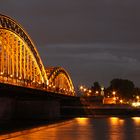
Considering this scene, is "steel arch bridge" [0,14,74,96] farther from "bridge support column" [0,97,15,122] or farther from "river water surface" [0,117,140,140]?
"river water surface" [0,117,140,140]

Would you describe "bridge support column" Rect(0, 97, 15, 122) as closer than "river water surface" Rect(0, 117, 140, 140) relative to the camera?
No

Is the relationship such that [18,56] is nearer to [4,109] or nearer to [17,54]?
[17,54]

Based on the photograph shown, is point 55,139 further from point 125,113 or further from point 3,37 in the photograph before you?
point 125,113

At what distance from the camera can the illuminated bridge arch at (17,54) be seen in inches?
3922

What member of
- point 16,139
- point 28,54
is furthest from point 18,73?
point 16,139

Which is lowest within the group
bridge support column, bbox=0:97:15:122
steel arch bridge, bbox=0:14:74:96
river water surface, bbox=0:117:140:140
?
river water surface, bbox=0:117:140:140

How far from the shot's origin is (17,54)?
367ft

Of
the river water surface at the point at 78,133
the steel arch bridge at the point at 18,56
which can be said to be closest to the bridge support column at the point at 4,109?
the steel arch bridge at the point at 18,56

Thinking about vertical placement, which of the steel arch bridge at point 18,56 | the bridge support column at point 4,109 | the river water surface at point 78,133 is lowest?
the river water surface at point 78,133

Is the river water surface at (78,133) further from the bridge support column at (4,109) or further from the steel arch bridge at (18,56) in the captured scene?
the bridge support column at (4,109)

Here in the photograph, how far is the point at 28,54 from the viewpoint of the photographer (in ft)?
398

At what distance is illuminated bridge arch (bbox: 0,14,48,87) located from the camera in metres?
99.6

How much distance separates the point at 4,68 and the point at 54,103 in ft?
74.4

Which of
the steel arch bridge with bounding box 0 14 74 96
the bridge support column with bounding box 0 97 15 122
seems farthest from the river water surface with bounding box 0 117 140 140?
the bridge support column with bounding box 0 97 15 122
